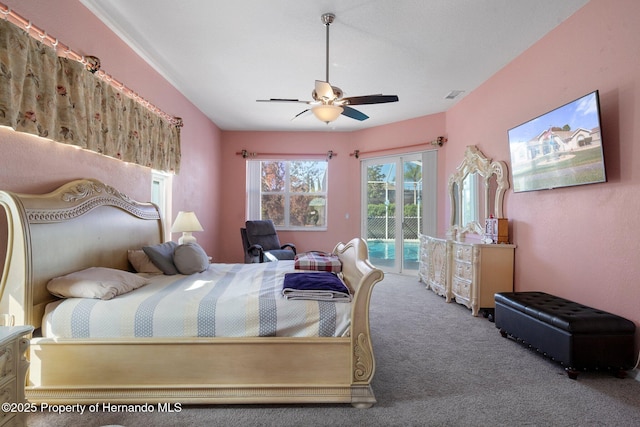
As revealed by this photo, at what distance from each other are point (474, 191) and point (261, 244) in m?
3.30

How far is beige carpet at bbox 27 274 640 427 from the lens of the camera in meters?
1.74

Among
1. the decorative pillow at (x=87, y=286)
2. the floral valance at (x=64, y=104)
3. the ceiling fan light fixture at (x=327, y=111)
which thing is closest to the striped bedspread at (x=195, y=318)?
the decorative pillow at (x=87, y=286)

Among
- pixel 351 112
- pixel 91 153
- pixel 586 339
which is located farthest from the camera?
pixel 351 112

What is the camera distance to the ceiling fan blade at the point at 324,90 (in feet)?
8.69

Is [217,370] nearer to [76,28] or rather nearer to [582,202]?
[76,28]

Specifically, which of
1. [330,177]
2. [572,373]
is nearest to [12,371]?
[572,373]

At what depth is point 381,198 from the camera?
5.98 meters

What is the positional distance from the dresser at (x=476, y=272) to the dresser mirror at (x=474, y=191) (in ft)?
1.36

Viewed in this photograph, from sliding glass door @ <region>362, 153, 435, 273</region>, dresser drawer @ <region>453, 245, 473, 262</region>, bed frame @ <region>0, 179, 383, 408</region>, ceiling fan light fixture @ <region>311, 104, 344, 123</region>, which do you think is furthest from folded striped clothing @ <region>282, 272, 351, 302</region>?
sliding glass door @ <region>362, 153, 435, 273</region>

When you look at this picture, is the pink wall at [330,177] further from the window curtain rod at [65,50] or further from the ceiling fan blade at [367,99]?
the ceiling fan blade at [367,99]

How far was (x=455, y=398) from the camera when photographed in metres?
1.96

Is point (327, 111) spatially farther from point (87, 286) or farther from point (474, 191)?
point (474, 191)

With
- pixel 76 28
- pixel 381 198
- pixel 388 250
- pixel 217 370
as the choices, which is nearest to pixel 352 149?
pixel 381 198

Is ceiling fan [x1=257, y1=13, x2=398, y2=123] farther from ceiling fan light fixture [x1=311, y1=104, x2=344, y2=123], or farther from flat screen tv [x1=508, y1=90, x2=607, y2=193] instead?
flat screen tv [x1=508, y1=90, x2=607, y2=193]
